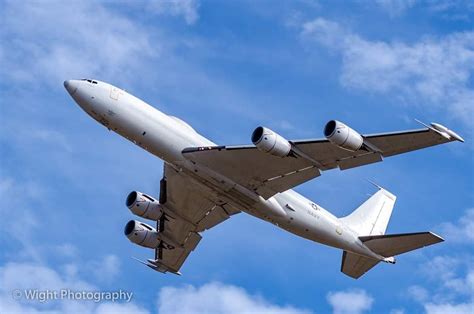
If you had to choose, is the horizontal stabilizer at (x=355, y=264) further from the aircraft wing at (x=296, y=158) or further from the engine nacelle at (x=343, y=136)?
the engine nacelle at (x=343, y=136)

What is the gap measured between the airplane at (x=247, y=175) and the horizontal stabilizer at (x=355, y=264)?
0.07 m

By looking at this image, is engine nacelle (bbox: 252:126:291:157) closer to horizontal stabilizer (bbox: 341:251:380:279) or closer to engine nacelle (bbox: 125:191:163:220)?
engine nacelle (bbox: 125:191:163:220)

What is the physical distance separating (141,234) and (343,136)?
19.6 m

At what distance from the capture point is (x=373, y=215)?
6719 cm

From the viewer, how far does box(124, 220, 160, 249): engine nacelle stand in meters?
65.8

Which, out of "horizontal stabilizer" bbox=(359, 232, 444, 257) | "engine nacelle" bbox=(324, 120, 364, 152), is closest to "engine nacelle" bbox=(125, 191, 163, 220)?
A: "horizontal stabilizer" bbox=(359, 232, 444, 257)

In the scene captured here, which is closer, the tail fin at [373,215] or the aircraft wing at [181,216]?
the aircraft wing at [181,216]

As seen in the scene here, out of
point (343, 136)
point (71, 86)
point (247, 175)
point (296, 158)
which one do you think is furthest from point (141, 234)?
point (343, 136)

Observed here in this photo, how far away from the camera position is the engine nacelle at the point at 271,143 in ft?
175

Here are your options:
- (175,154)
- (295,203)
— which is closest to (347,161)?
(295,203)

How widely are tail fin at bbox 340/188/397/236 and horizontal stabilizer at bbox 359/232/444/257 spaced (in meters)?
1.52

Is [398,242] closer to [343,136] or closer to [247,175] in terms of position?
[247,175]

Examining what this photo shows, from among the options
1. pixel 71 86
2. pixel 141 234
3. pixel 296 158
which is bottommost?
pixel 141 234

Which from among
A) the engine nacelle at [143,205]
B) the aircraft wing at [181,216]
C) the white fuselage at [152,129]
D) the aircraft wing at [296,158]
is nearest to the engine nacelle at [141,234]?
the aircraft wing at [181,216]
